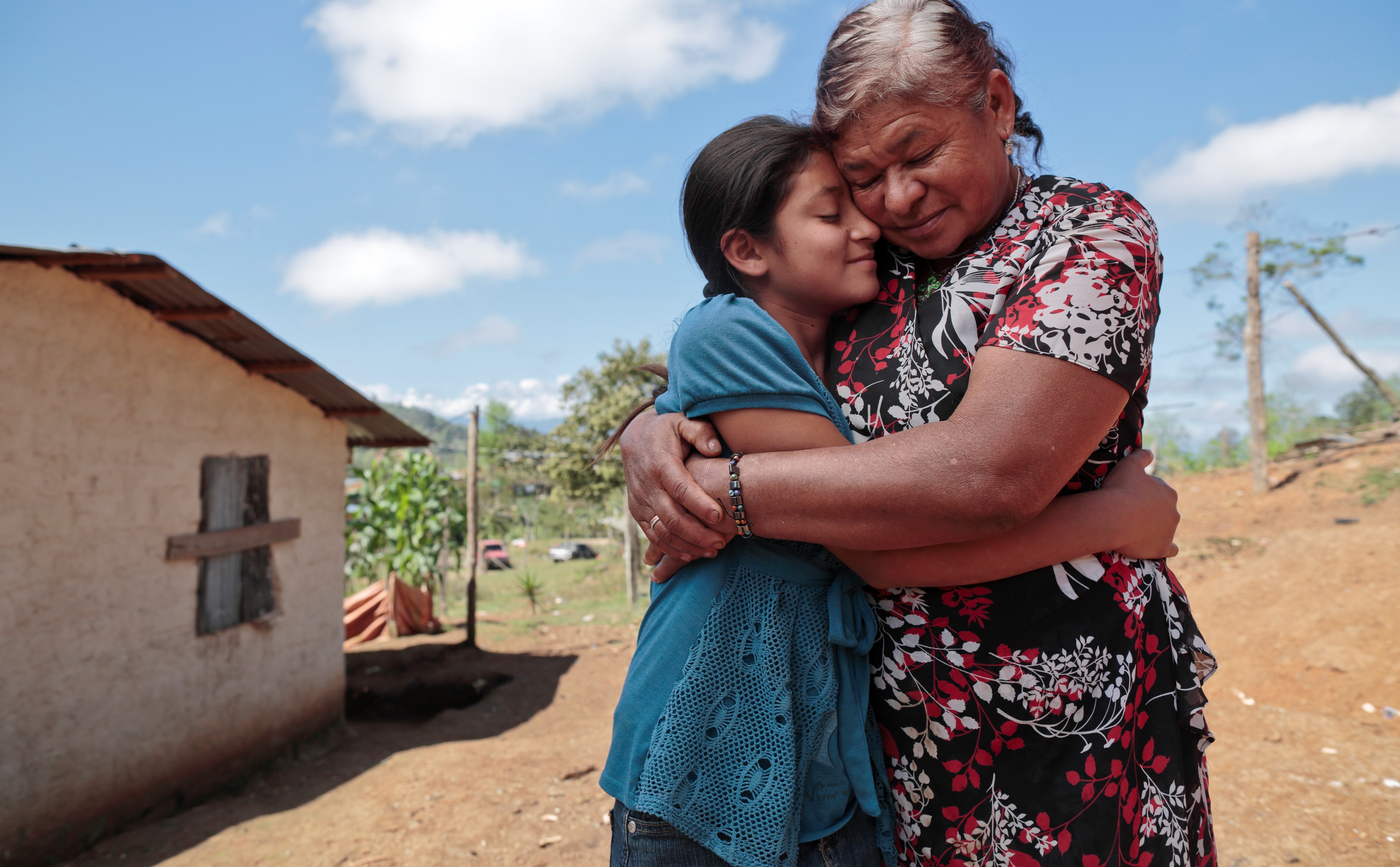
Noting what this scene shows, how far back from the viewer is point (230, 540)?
675cm

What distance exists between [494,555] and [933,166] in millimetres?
32870

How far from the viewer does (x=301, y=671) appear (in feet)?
25.6

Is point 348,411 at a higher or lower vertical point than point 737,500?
higher

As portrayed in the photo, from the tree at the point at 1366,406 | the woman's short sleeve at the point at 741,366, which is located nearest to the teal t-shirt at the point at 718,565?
the woman's short sleeve at the point at 741,366

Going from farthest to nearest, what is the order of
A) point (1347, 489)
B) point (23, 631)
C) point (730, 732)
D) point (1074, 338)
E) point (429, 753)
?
point (1347, 489) < point (429, 753) < point (23, 631) < point (730, 732) < point (1074, 338)

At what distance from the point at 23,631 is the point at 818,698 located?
19.7 feet

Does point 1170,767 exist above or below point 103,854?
above

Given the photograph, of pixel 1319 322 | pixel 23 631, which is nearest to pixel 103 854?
pixel 23 631

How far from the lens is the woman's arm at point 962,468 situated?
1.06m

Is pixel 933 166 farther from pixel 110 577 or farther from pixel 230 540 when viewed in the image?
pixel 230 540

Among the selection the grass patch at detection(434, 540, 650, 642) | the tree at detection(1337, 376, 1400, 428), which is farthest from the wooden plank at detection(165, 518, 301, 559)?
the tree at detection(1337, 376, 1400, 428)

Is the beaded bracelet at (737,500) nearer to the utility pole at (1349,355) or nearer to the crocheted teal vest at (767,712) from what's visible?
the crocheted teal vest at (767,712)

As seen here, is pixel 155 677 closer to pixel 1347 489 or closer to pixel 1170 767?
pixel 1170 767

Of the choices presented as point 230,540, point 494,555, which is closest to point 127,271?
point 230,540
